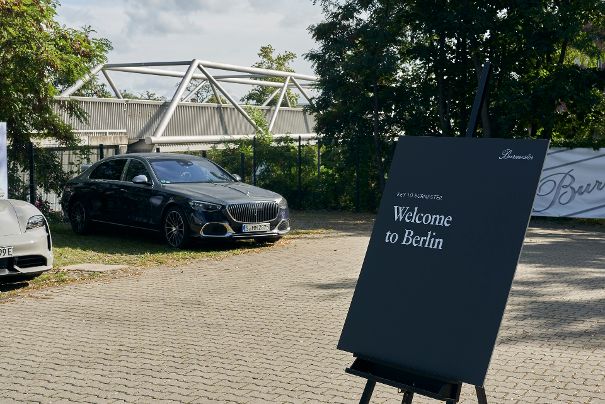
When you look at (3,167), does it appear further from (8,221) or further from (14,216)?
(8,221)

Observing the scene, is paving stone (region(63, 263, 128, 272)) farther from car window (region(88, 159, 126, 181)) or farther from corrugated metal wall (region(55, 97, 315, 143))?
corrugated metal wall (region(55, 97, 315, 143))

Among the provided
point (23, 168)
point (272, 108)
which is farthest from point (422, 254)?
point (272, 108)

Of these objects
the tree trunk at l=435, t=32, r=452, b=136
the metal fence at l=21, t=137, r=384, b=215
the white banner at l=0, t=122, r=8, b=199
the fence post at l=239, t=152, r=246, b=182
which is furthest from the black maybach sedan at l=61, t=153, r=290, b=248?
the tree trunk at l=435, t=32, r=452, b=136

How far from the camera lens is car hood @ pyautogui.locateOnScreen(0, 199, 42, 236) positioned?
11523mm

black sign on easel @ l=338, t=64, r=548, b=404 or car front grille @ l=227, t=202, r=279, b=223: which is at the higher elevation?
black sign on easel @ l=338, t=64, r=548, b=404

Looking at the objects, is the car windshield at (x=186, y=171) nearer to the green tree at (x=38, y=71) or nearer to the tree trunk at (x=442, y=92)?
the green tree at (x=38, y=71)

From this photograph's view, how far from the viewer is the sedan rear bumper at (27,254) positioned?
11.3 metres

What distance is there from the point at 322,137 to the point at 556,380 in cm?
1830

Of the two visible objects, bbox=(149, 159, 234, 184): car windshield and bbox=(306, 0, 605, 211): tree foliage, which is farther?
bbox=(306, 0, 605, 211): tree foliage

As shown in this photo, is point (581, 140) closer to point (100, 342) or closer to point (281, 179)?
point (281, 179)

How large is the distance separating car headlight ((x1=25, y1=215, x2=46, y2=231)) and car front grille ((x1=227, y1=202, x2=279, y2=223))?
407 cm

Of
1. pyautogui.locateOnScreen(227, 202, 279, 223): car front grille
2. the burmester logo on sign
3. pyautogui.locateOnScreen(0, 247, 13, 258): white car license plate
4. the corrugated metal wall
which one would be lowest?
pyautogui.locateOnScreen(0, 247, 13, 258): white car license plate

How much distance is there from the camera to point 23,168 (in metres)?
20.2

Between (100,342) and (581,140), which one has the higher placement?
(581,140)
